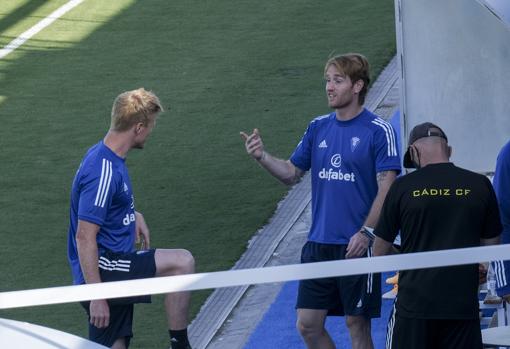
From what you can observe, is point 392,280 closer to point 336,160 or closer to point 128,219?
point 336,160

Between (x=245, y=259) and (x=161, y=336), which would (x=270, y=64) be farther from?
(x=161, y=336)

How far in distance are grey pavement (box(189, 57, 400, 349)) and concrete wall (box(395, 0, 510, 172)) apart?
148 centimetres

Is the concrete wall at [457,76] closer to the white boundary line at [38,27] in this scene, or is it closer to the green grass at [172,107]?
the green grass at [172,107]

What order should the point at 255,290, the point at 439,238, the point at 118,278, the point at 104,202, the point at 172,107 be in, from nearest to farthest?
1. the point at 439,238
2. the point at 104,202
3. the point at 118,278
4. the point at 255,290
5. the point at 172,107

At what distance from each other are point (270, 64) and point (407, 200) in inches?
361

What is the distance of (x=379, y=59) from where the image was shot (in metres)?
14.7

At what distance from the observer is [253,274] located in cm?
470

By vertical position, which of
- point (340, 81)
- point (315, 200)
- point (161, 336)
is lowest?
point (161, 336)

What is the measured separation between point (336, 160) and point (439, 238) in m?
1.21

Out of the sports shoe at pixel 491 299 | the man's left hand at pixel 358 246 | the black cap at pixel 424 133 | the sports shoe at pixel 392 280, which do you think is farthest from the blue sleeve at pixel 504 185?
the sports shoe at pixel 392 280

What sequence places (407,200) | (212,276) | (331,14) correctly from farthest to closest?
(331,14) → (407,200) → (212,276)

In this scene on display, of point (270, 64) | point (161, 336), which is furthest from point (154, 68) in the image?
point (161, 336)

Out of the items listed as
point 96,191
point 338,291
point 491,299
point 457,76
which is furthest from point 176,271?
point 457,76

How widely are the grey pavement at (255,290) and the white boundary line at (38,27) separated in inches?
239
